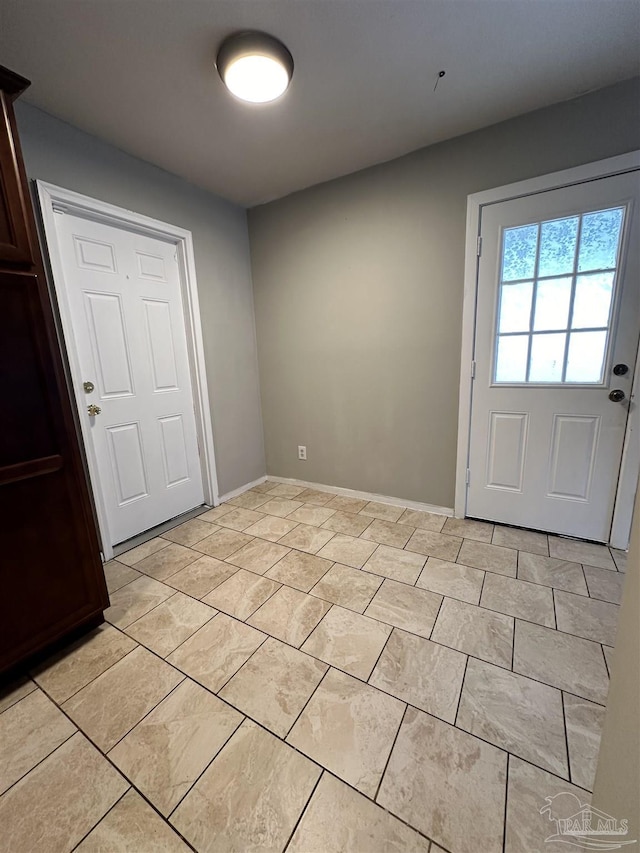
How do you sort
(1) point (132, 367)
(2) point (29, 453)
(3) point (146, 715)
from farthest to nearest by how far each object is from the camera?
1. (1) point (132, 367)
2. (2) point (29, 453)
3. (3) point (146, 715)

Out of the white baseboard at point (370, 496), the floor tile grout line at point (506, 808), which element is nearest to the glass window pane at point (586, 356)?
the white baseboard at point (370, 496)

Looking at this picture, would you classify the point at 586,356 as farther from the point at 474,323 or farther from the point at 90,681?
the point at 90,681

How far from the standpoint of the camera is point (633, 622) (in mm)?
683

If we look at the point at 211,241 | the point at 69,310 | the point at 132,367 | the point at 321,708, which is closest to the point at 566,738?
the point at 321,708

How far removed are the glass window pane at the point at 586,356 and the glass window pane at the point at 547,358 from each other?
0.05 m

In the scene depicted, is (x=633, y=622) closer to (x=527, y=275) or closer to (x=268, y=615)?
(x=268, y=615)

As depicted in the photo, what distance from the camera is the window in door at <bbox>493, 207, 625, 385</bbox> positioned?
184cm

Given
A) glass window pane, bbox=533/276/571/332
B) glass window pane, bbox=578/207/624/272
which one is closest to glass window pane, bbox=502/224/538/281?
glass window pane, bbox=533/276/571/332

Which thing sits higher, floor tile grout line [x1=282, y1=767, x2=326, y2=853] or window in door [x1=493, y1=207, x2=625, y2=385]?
window in door [x1=493, y1=207, x2=625, y2=385]

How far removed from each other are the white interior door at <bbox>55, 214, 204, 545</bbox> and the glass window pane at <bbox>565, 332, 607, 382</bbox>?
8.60 ft

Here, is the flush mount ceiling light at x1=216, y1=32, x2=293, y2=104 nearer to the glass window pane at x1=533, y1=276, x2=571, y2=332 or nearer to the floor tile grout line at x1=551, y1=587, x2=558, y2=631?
the glass window pane at x1=533, y1=276, x2=571, y2=332

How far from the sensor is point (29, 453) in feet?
4.26

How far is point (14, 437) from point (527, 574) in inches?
98.1

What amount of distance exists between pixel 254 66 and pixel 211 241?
4.48ft
